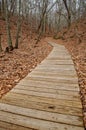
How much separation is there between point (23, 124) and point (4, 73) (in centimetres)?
413

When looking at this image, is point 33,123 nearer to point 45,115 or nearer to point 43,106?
point 45,115

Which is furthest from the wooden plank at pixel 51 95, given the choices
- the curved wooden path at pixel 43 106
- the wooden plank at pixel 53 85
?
the wooden plank at pixel 53 85

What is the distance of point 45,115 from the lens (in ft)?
12.0

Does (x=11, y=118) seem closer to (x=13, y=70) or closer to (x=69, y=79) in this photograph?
(x=69, y=79)

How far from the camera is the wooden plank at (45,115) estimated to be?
11.3ft

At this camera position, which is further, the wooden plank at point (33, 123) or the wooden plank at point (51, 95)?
the wooden plank at point (51, 95)

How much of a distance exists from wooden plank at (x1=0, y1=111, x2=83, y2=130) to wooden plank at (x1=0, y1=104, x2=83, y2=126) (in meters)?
0.11

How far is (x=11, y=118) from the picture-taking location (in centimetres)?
354

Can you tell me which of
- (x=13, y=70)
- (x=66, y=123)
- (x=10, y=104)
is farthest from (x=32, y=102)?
(x=13, y=70)

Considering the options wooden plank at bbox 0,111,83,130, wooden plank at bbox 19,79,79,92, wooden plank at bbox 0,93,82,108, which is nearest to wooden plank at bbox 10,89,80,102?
wooden plank at bbox 0,93,82,108

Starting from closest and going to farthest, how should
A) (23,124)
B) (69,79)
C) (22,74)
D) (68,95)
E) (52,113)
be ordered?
(23,124) < (52,113) < (68,95) < (69,79) < (22,74)

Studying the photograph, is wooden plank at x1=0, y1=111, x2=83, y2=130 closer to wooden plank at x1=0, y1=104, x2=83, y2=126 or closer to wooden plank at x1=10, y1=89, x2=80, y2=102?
wooden plank at x1=0, y1=104, x2=83, y2=126

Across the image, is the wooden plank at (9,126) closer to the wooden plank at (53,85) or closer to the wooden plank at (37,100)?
the wooden plank at (37,100)

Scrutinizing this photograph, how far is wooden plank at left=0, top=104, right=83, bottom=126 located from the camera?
344 cm
